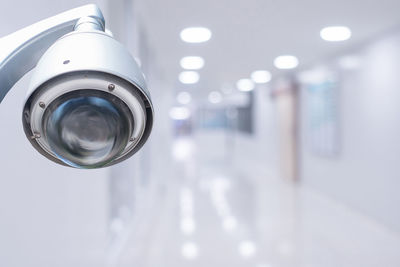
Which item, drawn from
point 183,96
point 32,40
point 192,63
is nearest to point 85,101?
point 32,40

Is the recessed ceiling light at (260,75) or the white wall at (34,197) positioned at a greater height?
the recessed ceiling light at (260,75)

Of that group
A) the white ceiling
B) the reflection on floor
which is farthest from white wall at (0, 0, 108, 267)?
the white ceiling

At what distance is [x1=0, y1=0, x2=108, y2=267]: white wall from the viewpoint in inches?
36.1

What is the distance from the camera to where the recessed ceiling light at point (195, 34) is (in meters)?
3.28

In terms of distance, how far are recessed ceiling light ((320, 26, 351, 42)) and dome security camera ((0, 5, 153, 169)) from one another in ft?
10.8

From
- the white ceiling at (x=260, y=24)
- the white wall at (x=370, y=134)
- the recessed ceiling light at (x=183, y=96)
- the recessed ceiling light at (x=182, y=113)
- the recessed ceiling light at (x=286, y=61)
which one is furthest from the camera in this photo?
the recessed ceiling light at (x=182, y=113)

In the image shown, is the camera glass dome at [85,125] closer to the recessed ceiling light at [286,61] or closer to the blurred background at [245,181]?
the blurred background at [245,181]

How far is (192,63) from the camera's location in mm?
5172

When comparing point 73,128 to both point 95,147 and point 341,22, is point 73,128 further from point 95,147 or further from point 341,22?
point 341,22

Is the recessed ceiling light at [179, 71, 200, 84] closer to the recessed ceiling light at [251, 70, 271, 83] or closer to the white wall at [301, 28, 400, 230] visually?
the recessed ceiling light at [251, 70, 271, 83]

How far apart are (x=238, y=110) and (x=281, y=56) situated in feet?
25.8

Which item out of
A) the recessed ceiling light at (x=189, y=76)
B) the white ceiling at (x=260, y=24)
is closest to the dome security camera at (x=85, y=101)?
the white ceiling at (x=260, y=24)

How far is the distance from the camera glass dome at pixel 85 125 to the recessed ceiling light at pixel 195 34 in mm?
2902

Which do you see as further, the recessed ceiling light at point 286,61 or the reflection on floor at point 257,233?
the recessed ceiling light at point 286,61
